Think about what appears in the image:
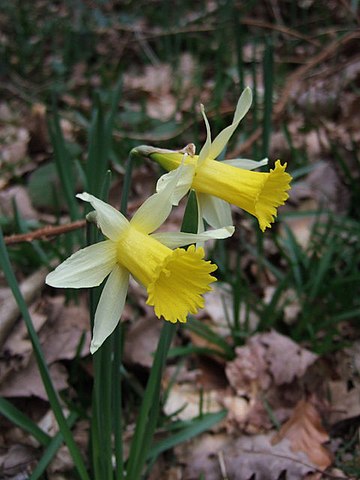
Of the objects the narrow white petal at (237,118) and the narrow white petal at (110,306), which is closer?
the narrow white petal at (110,306)

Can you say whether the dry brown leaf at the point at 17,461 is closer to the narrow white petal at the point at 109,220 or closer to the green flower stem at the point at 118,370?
the green flower stem at the point at 118,370

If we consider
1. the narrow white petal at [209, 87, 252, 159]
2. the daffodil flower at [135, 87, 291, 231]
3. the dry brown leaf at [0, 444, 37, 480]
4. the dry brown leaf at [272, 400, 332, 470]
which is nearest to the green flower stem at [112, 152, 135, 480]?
the daffodil flower at [135, 87, 291, 231]

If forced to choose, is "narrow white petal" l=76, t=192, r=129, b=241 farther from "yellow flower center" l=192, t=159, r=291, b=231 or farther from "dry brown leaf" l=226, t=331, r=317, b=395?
"dry brown leaf" l=226, t=331, r=317, b=395

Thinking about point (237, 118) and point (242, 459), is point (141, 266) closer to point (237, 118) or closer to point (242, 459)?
point (237, 118)

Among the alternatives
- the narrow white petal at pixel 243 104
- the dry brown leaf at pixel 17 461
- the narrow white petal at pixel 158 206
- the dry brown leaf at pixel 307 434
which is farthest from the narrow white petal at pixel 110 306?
the dry brown leaf at pixel 307 434

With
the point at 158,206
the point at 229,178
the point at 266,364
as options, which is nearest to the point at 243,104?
the point at 229,178

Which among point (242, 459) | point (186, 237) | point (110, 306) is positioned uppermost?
point (186, 237)
